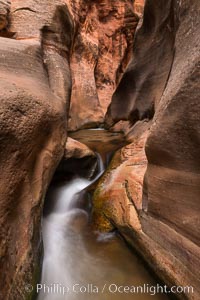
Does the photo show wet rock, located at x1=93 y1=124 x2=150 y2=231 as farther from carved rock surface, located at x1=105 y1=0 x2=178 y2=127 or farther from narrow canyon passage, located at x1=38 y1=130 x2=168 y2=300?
carved rock surface, located at x1=105 y1=0 x2=178 y2=127

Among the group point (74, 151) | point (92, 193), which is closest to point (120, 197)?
point (92, 193)

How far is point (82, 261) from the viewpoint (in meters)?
2.81

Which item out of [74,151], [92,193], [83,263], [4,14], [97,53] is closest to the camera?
[83,263]

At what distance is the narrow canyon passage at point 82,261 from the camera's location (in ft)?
7.80

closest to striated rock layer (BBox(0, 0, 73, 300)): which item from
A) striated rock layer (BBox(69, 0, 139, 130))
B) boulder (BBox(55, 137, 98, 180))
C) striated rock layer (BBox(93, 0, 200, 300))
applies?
boulder (BBox(55, 137, 98, 180))

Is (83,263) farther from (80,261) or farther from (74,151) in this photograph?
(74,151)

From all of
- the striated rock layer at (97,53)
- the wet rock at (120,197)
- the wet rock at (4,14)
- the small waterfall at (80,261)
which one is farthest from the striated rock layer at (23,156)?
the striated rock layer at (97,53)

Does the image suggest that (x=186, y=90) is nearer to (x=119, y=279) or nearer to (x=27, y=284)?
(x=119, y=279)

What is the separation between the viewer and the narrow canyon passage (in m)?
2.38

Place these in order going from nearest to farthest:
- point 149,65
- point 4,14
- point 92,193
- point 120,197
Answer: point 120,197, point 92,193, point 4,14, point 149,65

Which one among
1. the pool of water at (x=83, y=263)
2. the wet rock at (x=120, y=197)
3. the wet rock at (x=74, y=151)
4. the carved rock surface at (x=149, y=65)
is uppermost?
the carved rock surface at (x=149, y=65)

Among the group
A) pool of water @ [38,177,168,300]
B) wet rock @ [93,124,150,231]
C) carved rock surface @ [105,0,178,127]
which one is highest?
carved rock surface @ [105,0,178,127]

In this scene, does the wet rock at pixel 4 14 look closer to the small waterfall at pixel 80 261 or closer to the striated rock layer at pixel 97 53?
the small waterfall at pixel 80 261

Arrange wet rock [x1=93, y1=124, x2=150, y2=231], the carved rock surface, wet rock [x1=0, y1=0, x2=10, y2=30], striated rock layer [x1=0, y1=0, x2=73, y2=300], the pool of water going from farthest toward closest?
the carved rock surface → wet rock [x1=0, y1=0, x2=10, y2=30] → wet rock [x1=93, y1=124, x2=150, y2=231] → the pool of water → striated rock layer [x1=0, y1=0, x2=73, y2=300]
